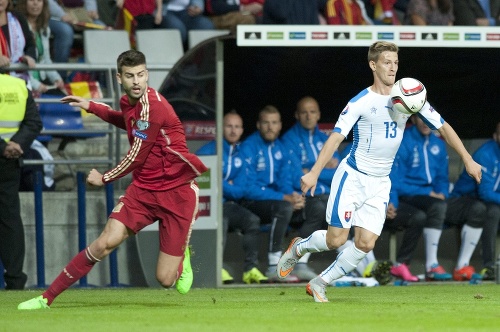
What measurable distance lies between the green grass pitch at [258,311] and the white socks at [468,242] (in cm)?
187

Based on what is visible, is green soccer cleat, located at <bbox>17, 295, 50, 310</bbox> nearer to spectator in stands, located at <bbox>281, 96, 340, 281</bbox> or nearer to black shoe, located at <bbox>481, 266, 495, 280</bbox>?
spectator in stands, located at <bbox>281, 96, 340, 281</bbox>

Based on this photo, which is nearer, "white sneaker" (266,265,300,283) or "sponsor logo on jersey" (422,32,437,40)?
"sponsor logo on jersey" (422,32,437,40)

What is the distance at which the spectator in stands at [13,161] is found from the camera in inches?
464

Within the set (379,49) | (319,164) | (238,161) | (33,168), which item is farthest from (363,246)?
(33,168)

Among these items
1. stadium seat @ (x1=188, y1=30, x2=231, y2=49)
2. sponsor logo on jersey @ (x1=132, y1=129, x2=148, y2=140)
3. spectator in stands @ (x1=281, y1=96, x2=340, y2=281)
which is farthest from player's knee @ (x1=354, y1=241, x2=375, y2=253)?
stadium seat @ (x1=188, y1=30, x2=231, y2=49)

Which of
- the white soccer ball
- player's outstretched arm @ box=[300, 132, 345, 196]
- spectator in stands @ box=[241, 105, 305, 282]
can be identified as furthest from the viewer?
spectator in stands @ box=[241, 105, 305, 282]

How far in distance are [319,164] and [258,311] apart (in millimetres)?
1194

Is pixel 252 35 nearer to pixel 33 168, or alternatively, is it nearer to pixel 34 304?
pixel 33 168

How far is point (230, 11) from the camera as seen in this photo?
52.1 feet

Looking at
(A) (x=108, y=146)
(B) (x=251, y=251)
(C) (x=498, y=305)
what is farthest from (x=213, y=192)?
(C) (x=498, y=305)

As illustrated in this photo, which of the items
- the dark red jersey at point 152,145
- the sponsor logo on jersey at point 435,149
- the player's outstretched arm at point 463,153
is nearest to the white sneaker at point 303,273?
the sponsor logo on jersey at point 435,149

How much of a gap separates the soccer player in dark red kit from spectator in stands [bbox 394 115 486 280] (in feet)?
15.1

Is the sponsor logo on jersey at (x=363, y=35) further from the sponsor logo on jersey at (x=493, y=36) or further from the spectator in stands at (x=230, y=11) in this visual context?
the spectator in stands at (x=230, y=11)

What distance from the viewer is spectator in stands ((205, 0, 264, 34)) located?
1578cm
